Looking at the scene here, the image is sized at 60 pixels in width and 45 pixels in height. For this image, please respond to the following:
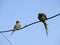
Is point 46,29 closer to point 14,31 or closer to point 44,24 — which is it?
point 44,24

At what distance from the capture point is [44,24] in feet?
40.5

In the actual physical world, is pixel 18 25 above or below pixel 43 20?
below

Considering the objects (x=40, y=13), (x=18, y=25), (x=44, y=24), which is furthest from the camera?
(x=18, y=25)

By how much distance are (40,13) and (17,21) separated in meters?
2.88

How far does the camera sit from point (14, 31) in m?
13.6

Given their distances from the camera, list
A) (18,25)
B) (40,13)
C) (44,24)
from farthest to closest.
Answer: (18,25) < (40,13) < (44,24)

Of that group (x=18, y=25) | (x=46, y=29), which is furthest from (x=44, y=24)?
(x=18, y=25)

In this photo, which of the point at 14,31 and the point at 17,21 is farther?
the point at 17,21

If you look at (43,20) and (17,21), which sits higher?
(43,20)

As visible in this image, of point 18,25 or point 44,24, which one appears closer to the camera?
point 44,24

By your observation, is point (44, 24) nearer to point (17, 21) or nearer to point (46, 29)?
point (46, 29)

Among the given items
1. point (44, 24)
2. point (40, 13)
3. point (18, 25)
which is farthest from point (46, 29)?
point (18, 25)

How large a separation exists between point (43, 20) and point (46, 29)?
42 cm

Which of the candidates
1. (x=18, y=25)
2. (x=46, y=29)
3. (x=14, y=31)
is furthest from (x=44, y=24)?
(x=18, y=25)
